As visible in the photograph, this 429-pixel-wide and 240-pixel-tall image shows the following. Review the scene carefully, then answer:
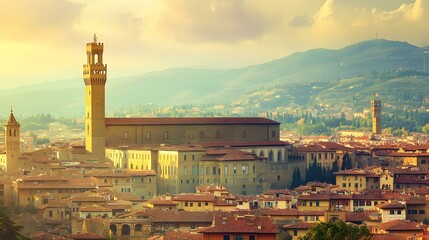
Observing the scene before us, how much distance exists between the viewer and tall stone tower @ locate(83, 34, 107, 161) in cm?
8362

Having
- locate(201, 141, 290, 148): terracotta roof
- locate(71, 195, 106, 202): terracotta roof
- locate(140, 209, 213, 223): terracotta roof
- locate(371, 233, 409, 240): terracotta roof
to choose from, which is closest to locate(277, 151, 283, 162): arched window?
locate(201, 141, 290, 148): terracotta roof

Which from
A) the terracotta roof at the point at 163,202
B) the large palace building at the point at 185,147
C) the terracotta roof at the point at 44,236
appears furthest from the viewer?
the large palace building at the point at 185,147

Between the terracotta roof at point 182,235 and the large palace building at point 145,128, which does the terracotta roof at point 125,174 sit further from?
the terracotta roof at point 182,235

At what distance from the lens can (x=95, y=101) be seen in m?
86.0

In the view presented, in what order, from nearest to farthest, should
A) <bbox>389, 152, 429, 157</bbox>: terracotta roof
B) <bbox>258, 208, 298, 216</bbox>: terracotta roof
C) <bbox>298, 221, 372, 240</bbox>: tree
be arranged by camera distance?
<bbox>298, 221, 372, 240</bbox>: tree, <bbox>258, 208, 298, 216</bbox>: terracotta roof, <bbox>389, 152, 429, 157</bbox>: terracotta roof

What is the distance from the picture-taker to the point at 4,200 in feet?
214

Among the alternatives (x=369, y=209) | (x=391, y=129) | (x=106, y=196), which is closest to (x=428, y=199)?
(x=369, y=209)

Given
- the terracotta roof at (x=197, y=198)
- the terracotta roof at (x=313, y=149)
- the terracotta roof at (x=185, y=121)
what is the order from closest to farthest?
the terracotta roof at (x=197, y=198) → the terracotta roof at (x=185, y=121) → the terracotta roof at (x=313, y=149)

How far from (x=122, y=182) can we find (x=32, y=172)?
4818 mm

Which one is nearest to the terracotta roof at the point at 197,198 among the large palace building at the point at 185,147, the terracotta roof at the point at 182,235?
the terracotta roof at the point at 182,235

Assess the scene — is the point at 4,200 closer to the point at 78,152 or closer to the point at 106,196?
the point at 106,196

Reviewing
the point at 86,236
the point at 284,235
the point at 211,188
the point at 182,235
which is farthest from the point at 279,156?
the point at 182,235

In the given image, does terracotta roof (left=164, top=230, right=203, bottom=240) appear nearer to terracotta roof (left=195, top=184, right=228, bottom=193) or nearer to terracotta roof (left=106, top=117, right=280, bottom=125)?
terracotta roof (left=195, top=184, right=228, bottom=193)

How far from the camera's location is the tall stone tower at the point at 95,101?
8362 centimetres
